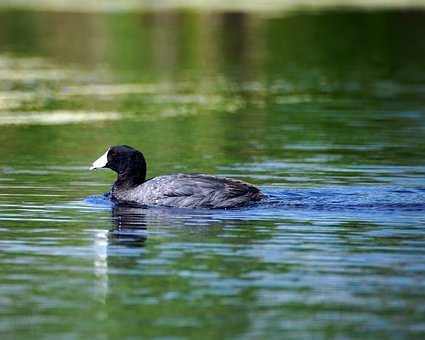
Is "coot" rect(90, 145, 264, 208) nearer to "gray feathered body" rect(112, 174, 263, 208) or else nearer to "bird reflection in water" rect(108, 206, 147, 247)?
"gray feathered body" rect(112, 174, 263, 208)

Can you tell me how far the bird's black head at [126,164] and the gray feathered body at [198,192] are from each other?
1.93ft

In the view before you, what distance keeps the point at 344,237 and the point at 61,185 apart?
521cm

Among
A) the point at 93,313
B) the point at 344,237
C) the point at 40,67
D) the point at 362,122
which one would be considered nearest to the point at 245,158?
the point at 362,122

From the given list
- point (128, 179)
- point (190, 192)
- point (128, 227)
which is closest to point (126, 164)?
point (128, 179)

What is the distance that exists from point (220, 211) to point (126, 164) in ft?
5.73

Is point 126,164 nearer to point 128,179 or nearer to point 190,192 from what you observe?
point 128,179

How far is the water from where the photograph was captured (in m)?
11.1

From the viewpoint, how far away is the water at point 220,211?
11.1 meters

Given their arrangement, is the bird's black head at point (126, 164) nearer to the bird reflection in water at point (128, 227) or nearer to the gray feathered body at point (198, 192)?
the gray feathered body at point (198, 192)

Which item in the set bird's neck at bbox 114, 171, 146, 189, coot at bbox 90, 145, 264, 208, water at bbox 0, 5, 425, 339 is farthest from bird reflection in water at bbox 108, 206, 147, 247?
bird's neck at bbox 114, 171, 146, 189

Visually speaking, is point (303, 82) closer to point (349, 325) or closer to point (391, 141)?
point (391, 141)

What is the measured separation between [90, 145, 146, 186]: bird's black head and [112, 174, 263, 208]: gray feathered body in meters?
0.59

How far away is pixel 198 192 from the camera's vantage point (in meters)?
16.7

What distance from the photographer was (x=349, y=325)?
10531 millimetres
